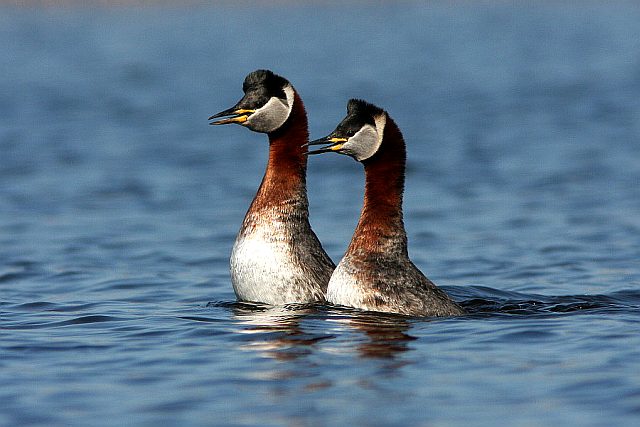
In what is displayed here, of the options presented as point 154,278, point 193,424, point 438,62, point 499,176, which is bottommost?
point 193,424

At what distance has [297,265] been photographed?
12383 mm

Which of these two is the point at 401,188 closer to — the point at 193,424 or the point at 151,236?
the point at 193,424

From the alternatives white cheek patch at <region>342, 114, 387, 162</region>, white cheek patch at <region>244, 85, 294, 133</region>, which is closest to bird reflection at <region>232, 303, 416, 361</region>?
white cheek patch at <region>342, 114, 387, 162</region>

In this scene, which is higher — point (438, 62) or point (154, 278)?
point (438, 62)

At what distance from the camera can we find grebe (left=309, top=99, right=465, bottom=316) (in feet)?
38.1

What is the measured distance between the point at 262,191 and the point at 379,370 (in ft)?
11.7

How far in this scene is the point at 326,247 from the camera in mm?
17141

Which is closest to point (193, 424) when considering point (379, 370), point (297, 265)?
point (379, 370)

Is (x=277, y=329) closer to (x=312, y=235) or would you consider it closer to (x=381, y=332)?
(x=381, y=332)

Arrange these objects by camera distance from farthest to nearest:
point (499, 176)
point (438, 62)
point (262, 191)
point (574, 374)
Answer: point (438, 62), point (499, 176), point (262, 191), point (574, 374)

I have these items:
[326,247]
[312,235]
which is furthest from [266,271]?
[326,247]

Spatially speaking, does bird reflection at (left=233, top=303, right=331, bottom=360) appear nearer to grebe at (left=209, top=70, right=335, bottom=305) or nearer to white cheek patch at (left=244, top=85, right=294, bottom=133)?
grebe at (left=209, top=70, right=335, bottom=305)

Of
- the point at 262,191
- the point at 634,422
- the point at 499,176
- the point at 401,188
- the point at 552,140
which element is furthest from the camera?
the point at 552,140

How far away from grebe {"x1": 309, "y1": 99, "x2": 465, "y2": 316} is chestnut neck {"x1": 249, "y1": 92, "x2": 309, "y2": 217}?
96 centimetres
